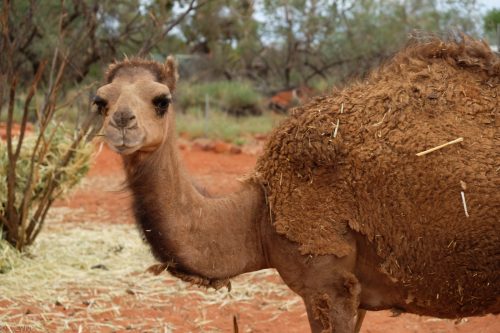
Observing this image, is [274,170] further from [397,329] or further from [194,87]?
[194,87]

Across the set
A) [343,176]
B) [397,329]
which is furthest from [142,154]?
[397,329]

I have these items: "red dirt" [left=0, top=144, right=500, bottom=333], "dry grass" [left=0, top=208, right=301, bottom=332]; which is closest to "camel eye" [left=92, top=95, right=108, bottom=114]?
"red dirt" [left=0, top=144, right=500, bottom=333]

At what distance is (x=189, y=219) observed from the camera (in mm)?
4344

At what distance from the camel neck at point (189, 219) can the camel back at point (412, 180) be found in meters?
0.25

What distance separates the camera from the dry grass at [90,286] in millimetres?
6492

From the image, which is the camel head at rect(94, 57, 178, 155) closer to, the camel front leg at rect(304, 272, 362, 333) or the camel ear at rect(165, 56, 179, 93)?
the camel ear at rect(165, 56, 179, 93)

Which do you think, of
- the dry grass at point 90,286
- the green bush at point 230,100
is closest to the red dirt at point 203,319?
the dry grass at point 90,286

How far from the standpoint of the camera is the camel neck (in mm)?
4219

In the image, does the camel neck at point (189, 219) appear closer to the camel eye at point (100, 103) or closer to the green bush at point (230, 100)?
the camel eye at point (100, 103)

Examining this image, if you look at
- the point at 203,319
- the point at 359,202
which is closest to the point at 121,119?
the point at 359,202

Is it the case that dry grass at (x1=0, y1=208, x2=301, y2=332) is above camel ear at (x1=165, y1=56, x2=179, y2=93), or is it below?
below

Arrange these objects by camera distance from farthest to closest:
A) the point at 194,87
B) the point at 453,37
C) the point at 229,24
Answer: the point at 229,24
the point at 194,87
the point at 453,37

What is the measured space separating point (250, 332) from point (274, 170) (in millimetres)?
2410

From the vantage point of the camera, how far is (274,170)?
15.1 feet
